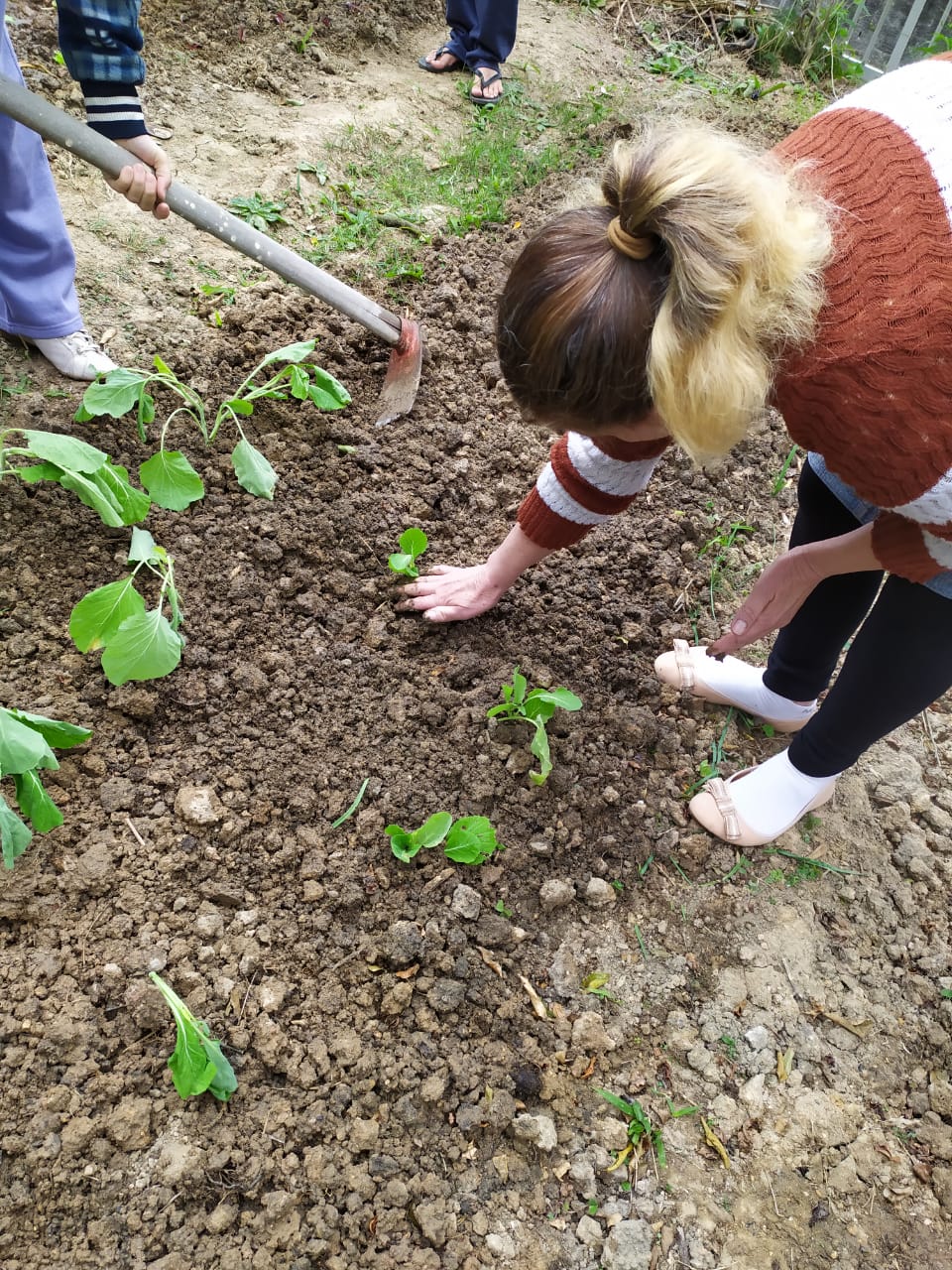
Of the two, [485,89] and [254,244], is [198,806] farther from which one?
[485,89]

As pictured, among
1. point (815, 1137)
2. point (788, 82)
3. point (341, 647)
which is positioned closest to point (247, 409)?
point (341, 647)

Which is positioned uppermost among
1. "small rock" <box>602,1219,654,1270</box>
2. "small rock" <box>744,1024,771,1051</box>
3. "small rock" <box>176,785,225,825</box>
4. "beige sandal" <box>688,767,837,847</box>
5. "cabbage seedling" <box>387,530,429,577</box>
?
"cabbage seedling" <box>387,530,429,577</box>

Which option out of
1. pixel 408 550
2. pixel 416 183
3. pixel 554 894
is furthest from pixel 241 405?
pixel 416 183

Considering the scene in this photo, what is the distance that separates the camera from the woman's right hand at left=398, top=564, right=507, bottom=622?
1887 millimetres

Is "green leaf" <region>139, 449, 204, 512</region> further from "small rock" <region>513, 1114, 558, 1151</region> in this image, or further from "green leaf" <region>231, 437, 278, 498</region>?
"small rock" <region>513, 1114, 558, 1151</region>

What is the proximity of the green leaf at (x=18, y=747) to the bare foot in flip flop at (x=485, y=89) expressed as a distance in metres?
3.55

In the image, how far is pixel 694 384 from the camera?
3.28 feet

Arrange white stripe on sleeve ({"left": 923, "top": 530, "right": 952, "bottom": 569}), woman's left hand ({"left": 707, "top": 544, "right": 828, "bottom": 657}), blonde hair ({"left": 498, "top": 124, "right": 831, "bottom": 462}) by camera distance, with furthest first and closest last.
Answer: woman's left hand ({"left": 707, "top": 544, "right": 828, "bottom": 657}) < white stripe on sleeve ({"left": 923, "top": 530, "right": 952, "bottom": 569}) < blonde hair ({"left": 498, "top": 124, "right": 831, "bottom": 462})

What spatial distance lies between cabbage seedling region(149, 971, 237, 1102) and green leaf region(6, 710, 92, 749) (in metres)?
0.47

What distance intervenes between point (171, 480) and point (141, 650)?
1.44 feet

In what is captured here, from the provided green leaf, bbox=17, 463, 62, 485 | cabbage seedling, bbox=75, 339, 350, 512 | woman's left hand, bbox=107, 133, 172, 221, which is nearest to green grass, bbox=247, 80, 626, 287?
cabbage seedling, bbox=75, 339, 350, 512

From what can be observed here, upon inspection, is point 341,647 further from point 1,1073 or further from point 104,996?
point 1,1073

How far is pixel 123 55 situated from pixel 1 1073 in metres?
1.91

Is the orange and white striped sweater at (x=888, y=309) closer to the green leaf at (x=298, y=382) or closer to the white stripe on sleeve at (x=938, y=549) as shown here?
the white stripe on sleeve at (x=938, y=549)
